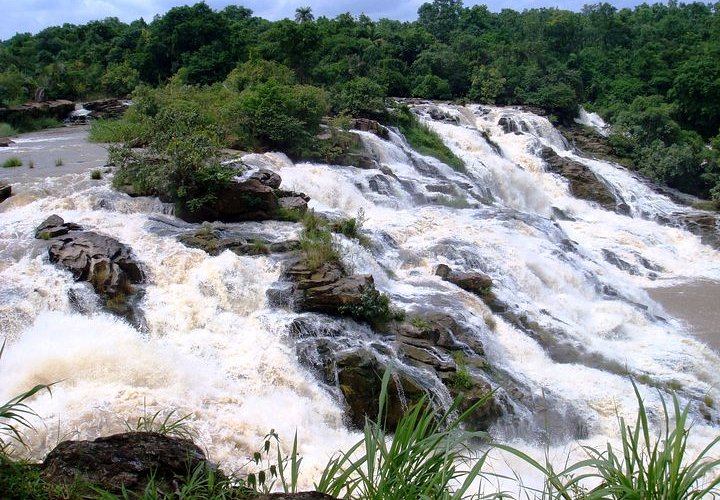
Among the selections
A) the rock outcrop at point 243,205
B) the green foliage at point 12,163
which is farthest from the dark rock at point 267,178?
the green foliage at point 12,163

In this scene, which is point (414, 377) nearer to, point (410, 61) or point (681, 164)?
point (681, 164)

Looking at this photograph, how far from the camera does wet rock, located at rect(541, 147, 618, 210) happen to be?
773 inches

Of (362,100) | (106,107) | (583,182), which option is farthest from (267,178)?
(106,107)

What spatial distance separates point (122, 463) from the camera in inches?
116

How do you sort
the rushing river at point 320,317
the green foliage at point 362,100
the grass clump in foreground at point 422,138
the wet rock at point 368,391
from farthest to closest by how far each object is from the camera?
the green foliage at point 362,100 → the grass clump in foreground at point 422,138 → the wet rock at point 368,391 → the rushing river at point 320,317

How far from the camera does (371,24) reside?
128ft

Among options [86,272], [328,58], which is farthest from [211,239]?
[328,58]

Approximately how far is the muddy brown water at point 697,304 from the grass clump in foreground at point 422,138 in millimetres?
6843

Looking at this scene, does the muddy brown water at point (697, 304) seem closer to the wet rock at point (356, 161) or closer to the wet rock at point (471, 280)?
the wet rock at point (471, 280)

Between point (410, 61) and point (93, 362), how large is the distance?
29219 mm

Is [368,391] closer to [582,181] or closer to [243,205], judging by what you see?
[243,205]

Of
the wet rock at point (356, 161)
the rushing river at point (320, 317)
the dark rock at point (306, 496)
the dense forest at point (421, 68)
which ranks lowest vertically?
the rushing river at point (320, 317)

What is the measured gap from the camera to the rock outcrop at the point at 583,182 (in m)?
19.6

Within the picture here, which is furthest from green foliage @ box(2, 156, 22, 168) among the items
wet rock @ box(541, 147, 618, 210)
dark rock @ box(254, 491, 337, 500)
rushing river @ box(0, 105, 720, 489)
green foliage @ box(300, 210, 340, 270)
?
wet rock @ box(541, 147, 618, 210)
